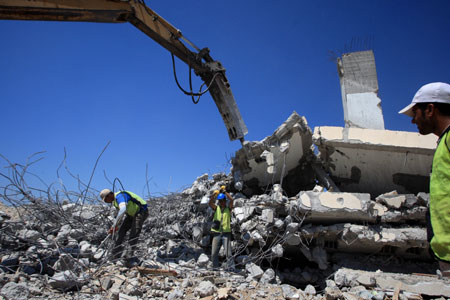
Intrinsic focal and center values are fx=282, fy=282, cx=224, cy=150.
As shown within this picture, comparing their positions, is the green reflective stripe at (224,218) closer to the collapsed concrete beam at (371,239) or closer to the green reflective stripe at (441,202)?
the collapsed concrete beam at (371,239)

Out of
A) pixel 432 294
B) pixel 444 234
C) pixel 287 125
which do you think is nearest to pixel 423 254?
pixel 432 294

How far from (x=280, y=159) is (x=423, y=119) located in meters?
4.86

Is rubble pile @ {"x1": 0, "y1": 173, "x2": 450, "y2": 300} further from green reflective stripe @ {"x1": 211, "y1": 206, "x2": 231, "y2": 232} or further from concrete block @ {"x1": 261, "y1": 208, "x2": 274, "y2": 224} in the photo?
green reflective stripe @ {"x1": 211, "y1": 206, "x2": 231, "y2": 232}

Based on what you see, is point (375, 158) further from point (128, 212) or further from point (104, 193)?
point (104, 193)

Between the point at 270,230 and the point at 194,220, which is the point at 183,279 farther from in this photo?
the point at 194,220

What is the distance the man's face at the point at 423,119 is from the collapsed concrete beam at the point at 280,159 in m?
4.03

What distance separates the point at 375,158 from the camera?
19.9 ft

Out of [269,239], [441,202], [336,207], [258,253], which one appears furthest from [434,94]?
[269,239]

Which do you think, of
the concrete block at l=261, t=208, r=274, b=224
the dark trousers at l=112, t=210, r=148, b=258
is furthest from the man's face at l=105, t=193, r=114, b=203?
the concrete block at l=261, t=208, r=274, b=224

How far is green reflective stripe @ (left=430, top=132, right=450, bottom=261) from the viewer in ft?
4.33

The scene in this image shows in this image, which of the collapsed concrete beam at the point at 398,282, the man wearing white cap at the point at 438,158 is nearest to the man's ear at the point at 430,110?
the man wearing white cap at the point at 438,158

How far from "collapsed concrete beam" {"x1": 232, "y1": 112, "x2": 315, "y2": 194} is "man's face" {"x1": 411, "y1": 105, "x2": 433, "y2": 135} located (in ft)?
13.2

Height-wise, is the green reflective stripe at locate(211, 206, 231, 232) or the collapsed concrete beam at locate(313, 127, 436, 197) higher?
the collapsed concrete beam at locate(313, 127, 436, 197)

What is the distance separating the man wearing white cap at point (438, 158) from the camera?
52.2 inches
